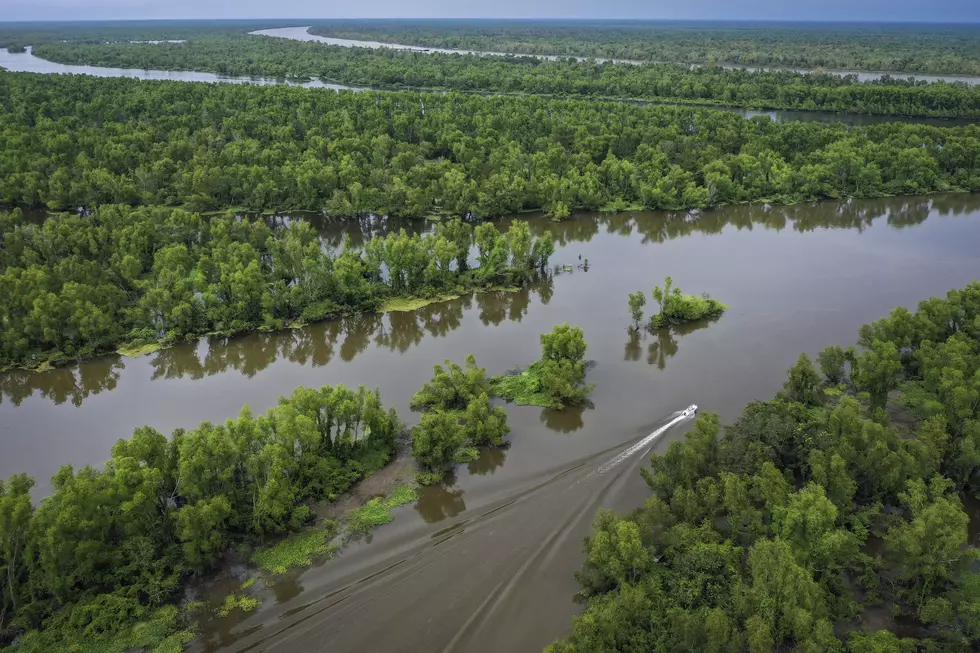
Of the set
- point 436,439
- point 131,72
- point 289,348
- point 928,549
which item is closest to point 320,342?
point 289,348

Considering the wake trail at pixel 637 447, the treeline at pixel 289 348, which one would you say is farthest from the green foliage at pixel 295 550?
the treeline at pixel 289 348

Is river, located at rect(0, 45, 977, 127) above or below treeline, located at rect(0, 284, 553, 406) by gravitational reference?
above

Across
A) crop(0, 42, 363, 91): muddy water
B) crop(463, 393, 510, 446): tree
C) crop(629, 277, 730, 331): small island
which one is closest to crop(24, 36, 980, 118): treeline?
crop(0, 42, 363, 91): muddy water

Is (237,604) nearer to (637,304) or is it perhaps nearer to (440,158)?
(637,304)

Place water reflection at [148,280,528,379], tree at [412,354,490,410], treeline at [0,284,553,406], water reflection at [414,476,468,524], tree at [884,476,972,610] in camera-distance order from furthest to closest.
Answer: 1. water reflection at [148,280,528,379]
2. treeline at [0,284,553,406]
3. tree at [412,354,490,410]
4. water reflection at [414,476,468,524]
5. tree at [884,476,972,610]

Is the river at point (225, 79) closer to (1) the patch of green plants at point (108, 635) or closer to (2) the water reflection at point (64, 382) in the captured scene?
(2) the water reflection at point (64, 382)

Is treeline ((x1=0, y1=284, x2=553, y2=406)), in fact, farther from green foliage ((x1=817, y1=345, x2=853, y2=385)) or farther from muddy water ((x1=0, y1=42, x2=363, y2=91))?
muddy water ((x1=0, y1=42, x2=363, y2=91))

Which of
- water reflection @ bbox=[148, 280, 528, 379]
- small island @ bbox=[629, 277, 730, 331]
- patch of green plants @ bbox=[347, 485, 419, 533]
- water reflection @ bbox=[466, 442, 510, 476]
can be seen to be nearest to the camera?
patch of green plants @ bbox=[347, 485, 419, 533]
